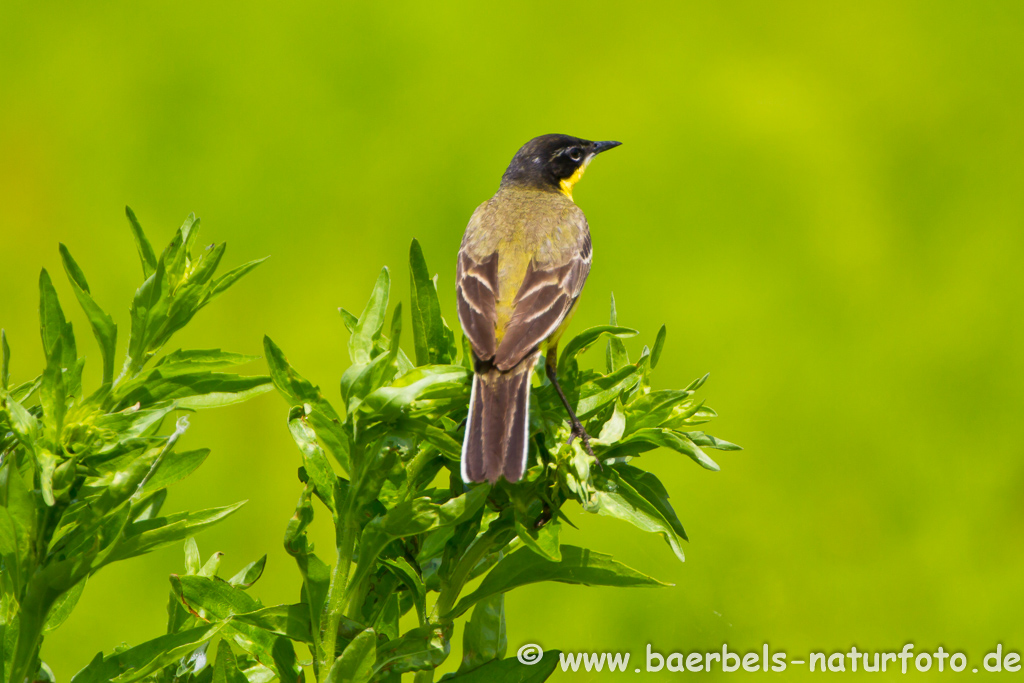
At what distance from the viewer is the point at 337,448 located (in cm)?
84

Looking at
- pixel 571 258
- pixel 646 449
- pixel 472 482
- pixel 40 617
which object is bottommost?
pixel 40 617

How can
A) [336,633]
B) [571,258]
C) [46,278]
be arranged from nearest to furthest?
[336,633], [46,278], [571,258]

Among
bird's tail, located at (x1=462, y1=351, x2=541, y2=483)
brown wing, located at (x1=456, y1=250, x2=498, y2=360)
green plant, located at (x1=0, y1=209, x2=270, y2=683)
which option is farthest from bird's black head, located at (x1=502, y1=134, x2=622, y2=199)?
green plant, located at (x1=0, y1=209, x2=270, y2=683)

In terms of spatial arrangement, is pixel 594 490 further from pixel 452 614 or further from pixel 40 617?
pixel 40 617

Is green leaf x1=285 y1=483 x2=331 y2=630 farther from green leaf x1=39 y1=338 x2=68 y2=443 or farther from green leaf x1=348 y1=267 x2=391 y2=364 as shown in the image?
green leaf x1=39 y1=338 x2=68 y2=443

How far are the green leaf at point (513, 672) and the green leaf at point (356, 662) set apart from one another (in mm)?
150

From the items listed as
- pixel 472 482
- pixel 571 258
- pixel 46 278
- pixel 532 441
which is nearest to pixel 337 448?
pixel 472 482

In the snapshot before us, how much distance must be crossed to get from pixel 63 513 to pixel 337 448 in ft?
0.88

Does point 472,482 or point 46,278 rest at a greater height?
point 46,278

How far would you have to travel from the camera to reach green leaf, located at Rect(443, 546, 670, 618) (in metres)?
0.86

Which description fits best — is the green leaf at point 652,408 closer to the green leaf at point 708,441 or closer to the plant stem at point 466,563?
the green leaf at point 708,441

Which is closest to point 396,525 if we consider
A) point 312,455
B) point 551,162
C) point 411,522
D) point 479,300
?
point 411,522

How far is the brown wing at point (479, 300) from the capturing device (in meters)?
1.30

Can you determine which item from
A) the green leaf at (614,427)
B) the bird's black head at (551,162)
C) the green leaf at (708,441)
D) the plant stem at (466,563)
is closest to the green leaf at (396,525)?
the plant stem at (466,563)
